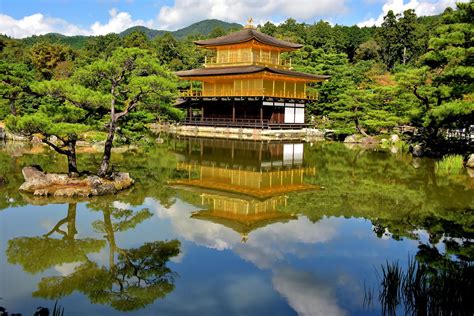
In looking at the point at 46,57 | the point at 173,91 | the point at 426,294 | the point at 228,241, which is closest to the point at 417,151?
the point at 173,91

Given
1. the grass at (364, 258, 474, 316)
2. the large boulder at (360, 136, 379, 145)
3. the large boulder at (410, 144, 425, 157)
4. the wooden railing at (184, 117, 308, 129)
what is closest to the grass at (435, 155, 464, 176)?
the large boulder at (410, 144, 425, 157)

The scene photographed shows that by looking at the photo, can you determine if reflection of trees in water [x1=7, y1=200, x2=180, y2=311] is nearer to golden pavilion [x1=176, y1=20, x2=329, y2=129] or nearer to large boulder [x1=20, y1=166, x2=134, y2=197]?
large boulder [x1=20, y1=166, x2=134, y2=197]

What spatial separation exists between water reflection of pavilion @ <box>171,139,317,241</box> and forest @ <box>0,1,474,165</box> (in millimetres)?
2700

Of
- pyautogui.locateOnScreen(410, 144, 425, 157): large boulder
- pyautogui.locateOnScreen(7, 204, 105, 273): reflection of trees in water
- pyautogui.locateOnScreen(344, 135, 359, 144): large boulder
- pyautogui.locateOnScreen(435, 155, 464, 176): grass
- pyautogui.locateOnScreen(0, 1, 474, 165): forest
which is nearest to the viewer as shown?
pyautogui.locateOnScreen(7, 204, 105, 273): reflection of trees in water

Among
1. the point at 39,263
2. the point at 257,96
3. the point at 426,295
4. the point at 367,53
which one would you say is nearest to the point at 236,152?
the point at 257,96

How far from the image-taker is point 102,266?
7410 mm

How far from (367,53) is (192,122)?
3842 cm

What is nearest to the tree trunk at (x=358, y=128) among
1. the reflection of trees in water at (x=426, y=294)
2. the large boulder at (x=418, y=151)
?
the large boulder at (x=418, y=151)

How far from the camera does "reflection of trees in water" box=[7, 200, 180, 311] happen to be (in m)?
6.41

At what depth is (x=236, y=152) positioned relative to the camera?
78.2 ft

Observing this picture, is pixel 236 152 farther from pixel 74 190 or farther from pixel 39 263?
pixel 39 263

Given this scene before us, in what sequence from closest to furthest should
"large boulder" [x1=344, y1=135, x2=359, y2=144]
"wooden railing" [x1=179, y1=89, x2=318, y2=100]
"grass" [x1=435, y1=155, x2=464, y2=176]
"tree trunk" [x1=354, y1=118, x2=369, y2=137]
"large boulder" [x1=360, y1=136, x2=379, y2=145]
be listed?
1. "grass" [x1=435, y1=155, x2=464, y2=176]
2. "large boulder" [x1=360, y1=136, x2=379, y2=145]
3. "large boulder" [x1=344, y1=135, x2=359, y2=144]
4. "tree trunk" [x1=354, y1=118, x2=369, y2=137]
5. "wooden railing" [x1=179, y1=89, x2=318, y2=100]

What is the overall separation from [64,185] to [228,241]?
582cm

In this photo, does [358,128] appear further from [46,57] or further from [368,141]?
[46,57]
